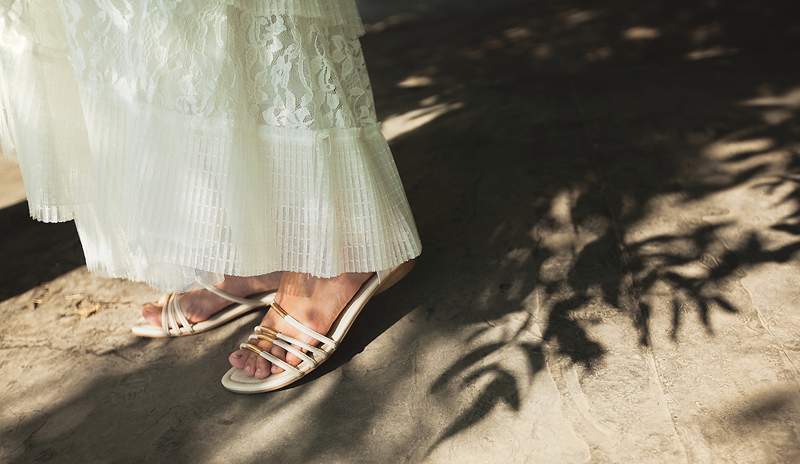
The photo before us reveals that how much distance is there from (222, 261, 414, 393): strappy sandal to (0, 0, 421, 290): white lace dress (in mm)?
228

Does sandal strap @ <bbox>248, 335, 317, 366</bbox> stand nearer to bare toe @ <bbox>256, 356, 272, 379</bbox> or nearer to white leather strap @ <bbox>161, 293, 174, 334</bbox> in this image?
bare toe @ <bbox>256, 356, 272, 379</bbox>

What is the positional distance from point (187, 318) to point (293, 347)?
0.44 m

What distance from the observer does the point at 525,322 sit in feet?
7.82

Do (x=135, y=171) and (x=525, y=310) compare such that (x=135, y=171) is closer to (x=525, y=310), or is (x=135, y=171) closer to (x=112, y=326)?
(x=112, y=326)

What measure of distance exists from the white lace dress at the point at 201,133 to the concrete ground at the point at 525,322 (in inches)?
15.3

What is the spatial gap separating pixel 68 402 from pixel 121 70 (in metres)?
0.98

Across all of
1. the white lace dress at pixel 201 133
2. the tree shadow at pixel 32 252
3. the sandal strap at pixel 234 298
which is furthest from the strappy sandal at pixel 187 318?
the tree shadow at pixel 32 252

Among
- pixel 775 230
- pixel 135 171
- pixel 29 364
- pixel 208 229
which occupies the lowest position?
pixel 775 230

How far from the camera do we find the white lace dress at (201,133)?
183 cm

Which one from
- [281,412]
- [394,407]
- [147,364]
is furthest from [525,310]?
[147,364]

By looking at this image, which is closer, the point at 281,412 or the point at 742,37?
the point at 281,412

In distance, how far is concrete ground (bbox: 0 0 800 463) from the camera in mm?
1992

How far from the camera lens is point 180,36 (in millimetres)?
1809

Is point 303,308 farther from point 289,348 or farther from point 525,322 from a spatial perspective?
point 525,322
